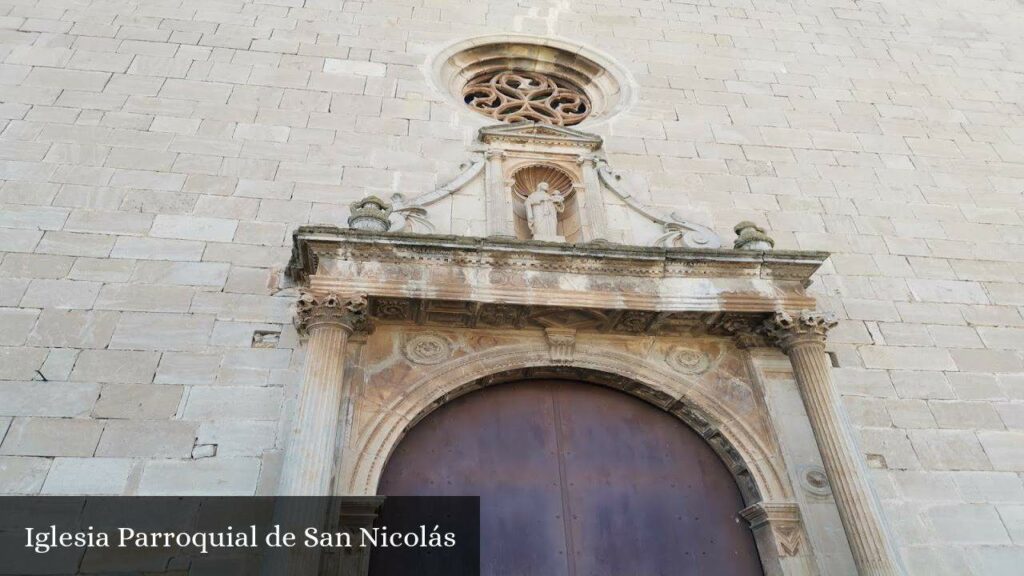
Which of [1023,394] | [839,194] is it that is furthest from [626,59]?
[1023,394]

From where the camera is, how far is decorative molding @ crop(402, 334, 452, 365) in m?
4.60

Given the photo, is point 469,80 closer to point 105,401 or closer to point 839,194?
point 839,194

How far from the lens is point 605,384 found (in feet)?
16.1

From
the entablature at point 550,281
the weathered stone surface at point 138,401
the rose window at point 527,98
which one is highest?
the rose window at point 527,98

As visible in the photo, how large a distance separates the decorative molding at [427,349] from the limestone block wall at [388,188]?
0.78 m

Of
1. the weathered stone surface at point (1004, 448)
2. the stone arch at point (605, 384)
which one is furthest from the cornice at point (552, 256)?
the weathered stone surface at point (1004, 448)

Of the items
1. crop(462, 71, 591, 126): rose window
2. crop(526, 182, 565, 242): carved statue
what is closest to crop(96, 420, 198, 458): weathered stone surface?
crop(526, 182, 565, 242): carved statue

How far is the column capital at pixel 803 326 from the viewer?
470 centimetres

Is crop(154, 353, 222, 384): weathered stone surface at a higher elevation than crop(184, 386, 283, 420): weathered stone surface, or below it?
higher

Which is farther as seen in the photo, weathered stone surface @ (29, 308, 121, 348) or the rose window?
the rose window

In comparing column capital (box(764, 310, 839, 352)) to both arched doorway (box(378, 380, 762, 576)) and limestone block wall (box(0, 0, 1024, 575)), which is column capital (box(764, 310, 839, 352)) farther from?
arched doorway (box(378, 380, 762, 576))

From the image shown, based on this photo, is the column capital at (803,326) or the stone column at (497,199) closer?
the column capital at (803,326)

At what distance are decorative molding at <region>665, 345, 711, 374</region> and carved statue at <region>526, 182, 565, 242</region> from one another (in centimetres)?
121

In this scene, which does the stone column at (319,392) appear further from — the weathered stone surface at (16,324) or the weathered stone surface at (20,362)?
the weathered stone surface at (16,324)
